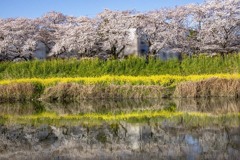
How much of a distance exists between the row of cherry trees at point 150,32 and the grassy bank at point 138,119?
20876 mm

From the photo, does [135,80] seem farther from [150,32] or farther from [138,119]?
[150,32]

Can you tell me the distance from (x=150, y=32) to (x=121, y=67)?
12285 mm

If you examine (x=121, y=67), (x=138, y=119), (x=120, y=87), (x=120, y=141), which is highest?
(x=121, y=67)

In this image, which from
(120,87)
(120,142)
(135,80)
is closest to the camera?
(120,142)

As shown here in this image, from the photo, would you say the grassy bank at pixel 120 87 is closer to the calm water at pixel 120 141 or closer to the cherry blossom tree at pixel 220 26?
the calm water at pixel 120 141

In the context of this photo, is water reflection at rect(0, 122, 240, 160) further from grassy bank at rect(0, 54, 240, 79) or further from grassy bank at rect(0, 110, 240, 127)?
grassy bank at rect(0, 54, 240, 79)

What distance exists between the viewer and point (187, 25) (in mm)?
36625

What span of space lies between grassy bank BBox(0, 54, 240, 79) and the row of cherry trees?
1084 centimetres

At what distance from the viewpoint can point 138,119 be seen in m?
12.3

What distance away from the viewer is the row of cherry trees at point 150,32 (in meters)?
34.5

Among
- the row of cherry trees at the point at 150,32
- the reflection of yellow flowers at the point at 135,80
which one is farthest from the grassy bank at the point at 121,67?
the row of cherry trees at the point at 150,32

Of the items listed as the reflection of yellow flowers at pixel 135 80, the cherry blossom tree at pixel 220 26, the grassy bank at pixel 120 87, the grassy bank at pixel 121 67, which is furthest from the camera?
the cherry blossom tree at pixel 220 26

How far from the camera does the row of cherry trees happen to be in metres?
34.5

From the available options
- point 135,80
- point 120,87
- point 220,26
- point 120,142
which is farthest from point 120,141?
point 220,26
